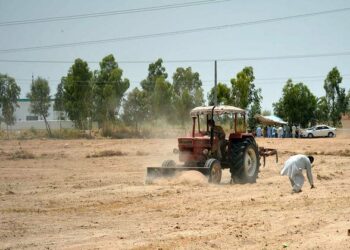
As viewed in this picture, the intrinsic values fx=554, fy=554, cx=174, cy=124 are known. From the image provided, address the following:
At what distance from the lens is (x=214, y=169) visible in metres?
16.1

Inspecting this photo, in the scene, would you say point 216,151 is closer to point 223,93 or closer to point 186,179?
point 186,179

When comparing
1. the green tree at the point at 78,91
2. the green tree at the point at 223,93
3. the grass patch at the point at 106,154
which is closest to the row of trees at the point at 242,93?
the green tree at the point at 223,93

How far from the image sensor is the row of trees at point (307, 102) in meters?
61.7

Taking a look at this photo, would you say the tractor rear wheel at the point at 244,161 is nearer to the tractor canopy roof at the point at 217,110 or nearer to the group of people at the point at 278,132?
the tractor canopy roof at the point at 217,110

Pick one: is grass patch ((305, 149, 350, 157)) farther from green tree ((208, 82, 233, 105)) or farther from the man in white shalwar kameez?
green tree ((208, 82, 233, 105))

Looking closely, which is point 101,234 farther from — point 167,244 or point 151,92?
point 151,92

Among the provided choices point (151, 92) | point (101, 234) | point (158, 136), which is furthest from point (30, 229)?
point (151, 92)

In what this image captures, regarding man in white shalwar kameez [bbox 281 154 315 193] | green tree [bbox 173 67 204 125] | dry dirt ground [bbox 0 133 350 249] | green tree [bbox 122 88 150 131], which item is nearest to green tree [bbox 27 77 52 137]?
green tree [bbox 122 88 150 131]

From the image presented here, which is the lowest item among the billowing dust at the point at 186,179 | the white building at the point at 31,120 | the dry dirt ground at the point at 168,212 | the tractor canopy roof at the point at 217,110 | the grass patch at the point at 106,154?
the dry dirt ground at the point at 168,212

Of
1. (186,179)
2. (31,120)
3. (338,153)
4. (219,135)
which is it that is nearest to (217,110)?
(219,135)

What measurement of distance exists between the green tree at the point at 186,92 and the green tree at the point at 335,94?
48.0ft

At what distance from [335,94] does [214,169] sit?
5043cm

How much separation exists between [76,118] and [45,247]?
4779 centimetres

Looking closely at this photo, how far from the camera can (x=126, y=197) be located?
1395cm
